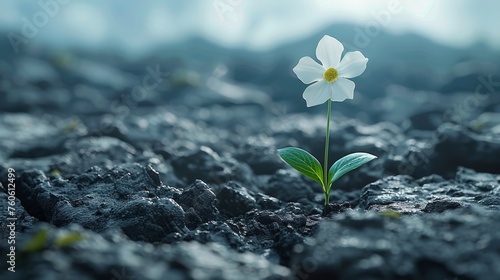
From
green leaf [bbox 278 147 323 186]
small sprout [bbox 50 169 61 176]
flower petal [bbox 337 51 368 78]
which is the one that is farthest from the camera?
small sprout [bbox 50 169 61 176]

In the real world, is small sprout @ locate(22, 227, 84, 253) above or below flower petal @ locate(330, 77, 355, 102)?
below

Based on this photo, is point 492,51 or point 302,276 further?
point 492,51

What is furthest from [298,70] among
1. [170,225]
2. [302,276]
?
[302,276]

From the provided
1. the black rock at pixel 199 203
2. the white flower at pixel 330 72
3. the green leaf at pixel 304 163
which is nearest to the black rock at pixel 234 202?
the black rock at pixel 199 203

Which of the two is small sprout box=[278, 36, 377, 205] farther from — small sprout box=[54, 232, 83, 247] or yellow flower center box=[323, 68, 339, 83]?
small sprout box=[54, 232, 83, 247]

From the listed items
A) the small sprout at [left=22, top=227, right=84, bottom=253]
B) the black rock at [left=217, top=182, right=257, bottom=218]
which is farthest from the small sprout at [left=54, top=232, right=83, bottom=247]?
the black rock at [left=217, top=182, right=257, bottom=218]

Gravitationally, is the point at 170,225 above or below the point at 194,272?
above

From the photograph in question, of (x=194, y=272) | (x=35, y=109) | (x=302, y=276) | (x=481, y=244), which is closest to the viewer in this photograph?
(x=194, y=272)

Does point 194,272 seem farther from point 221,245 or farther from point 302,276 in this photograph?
point 221,245
